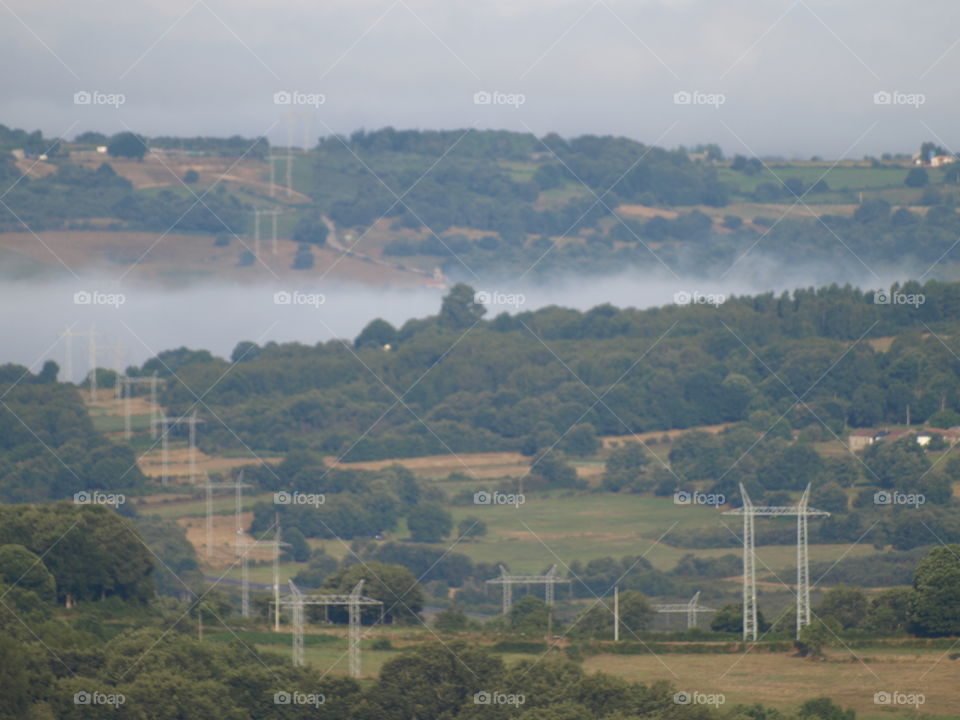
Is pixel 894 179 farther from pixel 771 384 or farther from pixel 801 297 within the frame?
pixel 771 384

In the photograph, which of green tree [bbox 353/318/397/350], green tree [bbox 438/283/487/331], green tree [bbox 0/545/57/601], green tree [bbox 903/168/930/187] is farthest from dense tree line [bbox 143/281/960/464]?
green tree [bbox 0/545/57/601]

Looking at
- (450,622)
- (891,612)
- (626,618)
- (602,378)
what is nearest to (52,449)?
(602,378)

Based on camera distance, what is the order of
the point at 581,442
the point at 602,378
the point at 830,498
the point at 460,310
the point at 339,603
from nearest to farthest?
1. the point at 339,603
2. the point at 830,498
3. the point at 581,442
4. the point at 602,378
5. the point at 460,310

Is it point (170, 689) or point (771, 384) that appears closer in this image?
point (170, 689)

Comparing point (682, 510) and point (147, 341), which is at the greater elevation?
point (147, 341)

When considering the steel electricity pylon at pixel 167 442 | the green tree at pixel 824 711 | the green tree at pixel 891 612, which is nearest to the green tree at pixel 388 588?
the green tree at pixel 891 612

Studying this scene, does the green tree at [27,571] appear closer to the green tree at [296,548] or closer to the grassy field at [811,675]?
the grassy field at [811,675]

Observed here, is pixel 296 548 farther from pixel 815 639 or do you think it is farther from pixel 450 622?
pixel 815 639

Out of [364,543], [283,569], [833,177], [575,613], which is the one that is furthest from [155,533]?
[833,177]
